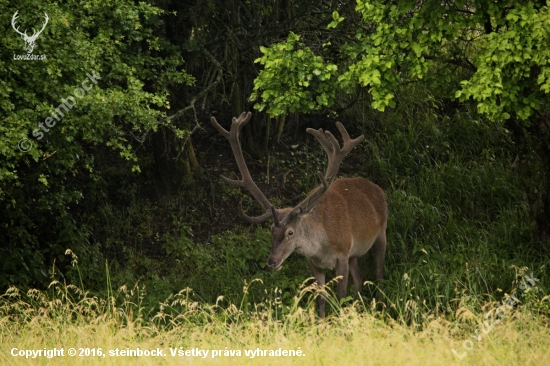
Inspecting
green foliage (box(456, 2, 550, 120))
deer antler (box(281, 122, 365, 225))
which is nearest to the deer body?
deer antler (box(281, 122, 365, 225))

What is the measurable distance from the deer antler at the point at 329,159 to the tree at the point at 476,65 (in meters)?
0.36

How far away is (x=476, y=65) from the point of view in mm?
8047

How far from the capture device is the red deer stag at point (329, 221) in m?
8.56

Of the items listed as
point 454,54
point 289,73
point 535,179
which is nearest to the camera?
point 289,73

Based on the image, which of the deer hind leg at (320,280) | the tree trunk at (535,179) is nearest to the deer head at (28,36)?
the deer hind leg at (320,280)

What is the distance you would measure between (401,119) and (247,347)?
7385 millimetres

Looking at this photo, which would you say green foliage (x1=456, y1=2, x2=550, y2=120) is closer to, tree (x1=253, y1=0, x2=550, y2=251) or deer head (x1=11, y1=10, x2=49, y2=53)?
tree (x1=253, y1=0, x2=550, y2=251)

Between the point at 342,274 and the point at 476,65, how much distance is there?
8.62 feet

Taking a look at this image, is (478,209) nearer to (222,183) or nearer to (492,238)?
(492,238)

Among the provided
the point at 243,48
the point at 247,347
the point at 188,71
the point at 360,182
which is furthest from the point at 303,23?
the point at 247,347

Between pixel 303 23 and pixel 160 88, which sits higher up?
pixel 303 23

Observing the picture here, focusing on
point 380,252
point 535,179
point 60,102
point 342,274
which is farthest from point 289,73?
point 535,179

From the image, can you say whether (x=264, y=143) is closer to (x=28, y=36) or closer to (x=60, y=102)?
(x=60, y=102)

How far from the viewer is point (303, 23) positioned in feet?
37.0
